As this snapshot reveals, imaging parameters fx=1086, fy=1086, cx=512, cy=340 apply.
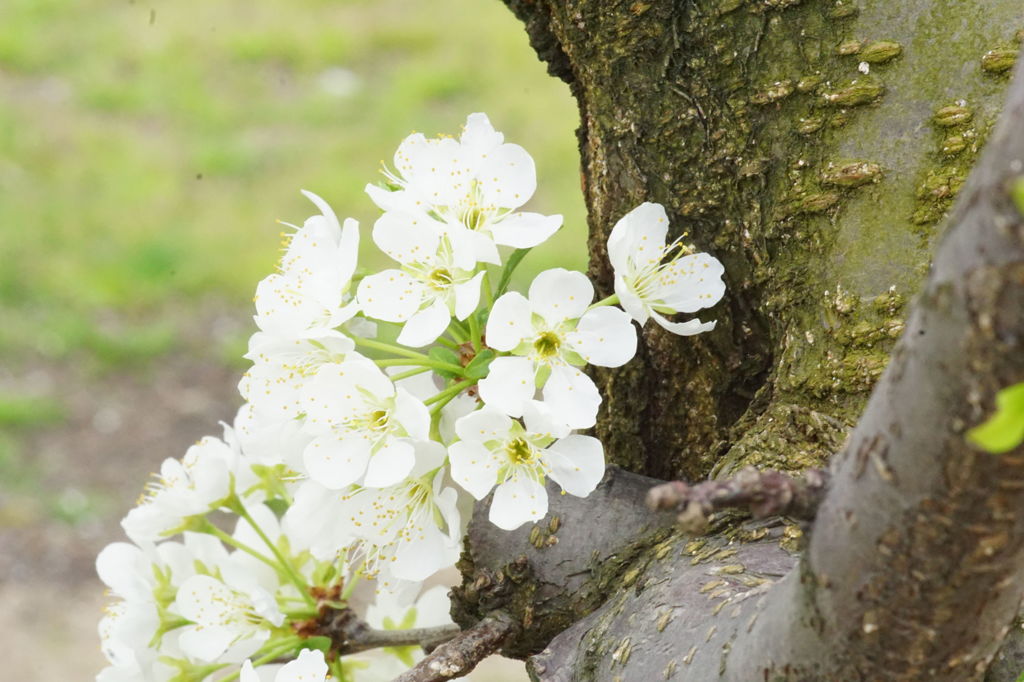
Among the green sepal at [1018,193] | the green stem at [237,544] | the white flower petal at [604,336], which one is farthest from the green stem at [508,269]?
the green sepal at [1018,193]

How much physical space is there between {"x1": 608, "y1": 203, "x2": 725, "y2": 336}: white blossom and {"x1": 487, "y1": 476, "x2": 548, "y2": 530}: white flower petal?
0.19 metres

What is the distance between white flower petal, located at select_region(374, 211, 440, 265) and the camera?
100 cm

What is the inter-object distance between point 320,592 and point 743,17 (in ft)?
2.70

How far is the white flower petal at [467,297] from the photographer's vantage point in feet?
3.18

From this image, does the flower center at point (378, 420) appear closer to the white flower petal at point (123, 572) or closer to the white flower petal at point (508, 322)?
the white flower petal at point (508, 322)

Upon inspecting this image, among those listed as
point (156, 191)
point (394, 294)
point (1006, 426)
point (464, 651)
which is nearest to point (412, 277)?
point (394, 294)

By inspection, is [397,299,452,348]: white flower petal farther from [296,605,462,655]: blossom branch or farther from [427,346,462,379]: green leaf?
[296,605,462,655]: blossom branch

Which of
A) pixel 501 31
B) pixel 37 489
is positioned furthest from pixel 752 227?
Result: pixel 501 31

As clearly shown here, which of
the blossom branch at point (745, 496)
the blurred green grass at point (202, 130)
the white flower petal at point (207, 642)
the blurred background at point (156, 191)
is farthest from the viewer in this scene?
the blurred green grass at point (202, 130)

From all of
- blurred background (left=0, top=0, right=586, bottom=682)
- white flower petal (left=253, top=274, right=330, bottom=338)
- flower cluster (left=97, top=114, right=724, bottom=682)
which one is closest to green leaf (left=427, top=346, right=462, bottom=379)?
flower cluster (left=97, top=114, right=724, bottom=682)

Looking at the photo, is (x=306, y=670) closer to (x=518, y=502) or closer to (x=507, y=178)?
(x=518, y=502)

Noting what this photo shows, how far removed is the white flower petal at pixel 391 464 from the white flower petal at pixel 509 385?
9 centimetres

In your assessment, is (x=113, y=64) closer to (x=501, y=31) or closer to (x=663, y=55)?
(x=501, y=31)

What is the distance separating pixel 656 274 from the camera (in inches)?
42.4
